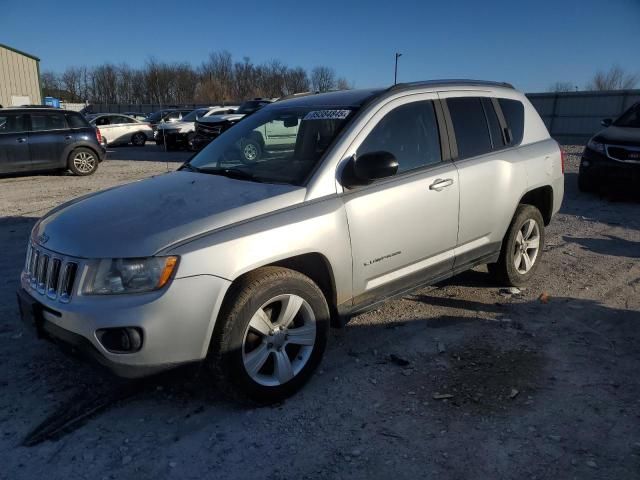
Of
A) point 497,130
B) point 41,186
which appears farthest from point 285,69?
point 497,130

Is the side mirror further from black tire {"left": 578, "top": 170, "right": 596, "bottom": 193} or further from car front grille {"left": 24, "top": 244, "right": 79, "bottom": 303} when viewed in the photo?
black tire {"left": 578, "top": 170, "right": 596, "bottom": 193}

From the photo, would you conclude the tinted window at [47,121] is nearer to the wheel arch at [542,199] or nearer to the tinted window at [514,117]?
the tinted window at [514,117]

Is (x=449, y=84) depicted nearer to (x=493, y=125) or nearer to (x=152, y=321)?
(x=493, y=125)

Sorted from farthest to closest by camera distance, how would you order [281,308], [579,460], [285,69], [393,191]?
[285,69]
[393,191]
[281,308]
[579,460]

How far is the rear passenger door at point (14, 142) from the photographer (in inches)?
467

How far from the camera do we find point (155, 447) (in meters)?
2.75

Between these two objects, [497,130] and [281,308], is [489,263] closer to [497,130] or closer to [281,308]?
[497,130]

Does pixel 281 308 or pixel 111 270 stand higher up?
pixel 111 270

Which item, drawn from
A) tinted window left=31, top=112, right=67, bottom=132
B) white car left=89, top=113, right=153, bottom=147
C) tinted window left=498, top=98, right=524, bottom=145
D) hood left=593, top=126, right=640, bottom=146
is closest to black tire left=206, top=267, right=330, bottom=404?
tinted window left=498, top=98, right=524, bottom=145

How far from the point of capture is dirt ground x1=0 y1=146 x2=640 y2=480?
8.52 ft

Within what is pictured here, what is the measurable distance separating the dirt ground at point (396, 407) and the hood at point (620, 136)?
5.23 metres

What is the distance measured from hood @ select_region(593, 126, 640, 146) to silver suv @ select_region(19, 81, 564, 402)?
539 centimetres

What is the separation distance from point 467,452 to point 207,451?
53.3 inches

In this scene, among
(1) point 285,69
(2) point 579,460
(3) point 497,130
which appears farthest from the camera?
(1) point 285,69
